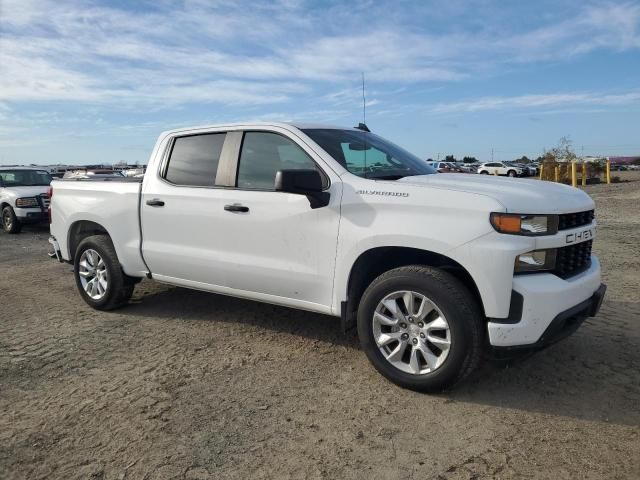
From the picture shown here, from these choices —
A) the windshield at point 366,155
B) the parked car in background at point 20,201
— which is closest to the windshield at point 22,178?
the parked car in background at point 20,201

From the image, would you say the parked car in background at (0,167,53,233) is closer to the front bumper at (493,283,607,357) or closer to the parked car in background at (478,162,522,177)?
the front bumper at (493,283,607,357)

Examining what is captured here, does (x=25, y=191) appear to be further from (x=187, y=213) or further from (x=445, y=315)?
(x=445, y=315)

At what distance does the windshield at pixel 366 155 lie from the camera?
414cm

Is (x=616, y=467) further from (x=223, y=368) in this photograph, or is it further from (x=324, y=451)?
(x=223, y=368)

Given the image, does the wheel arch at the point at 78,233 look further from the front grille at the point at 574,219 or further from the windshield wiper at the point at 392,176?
the front grille at the point at 574,219

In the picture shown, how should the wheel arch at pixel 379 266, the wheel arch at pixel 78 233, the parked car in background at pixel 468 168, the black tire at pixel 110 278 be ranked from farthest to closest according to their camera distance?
the parked car in background at pixel 468 168 < the wheel arch at pixel 78 233 < the black tire at pixel 110 278 < the wheel arch at pixel 379 266

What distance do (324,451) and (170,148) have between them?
339cm

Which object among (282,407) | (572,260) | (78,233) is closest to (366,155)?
(572,260)

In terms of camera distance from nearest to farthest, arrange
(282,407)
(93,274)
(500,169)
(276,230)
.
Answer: (282,407)
(276,230)
(93,274)
(500,169)

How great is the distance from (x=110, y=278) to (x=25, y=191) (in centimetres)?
992

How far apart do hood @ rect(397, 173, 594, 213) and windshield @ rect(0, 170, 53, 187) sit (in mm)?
13660

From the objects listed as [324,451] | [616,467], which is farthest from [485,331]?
[324,451]

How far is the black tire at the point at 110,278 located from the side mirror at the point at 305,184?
2550mm

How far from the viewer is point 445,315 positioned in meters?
3.39
